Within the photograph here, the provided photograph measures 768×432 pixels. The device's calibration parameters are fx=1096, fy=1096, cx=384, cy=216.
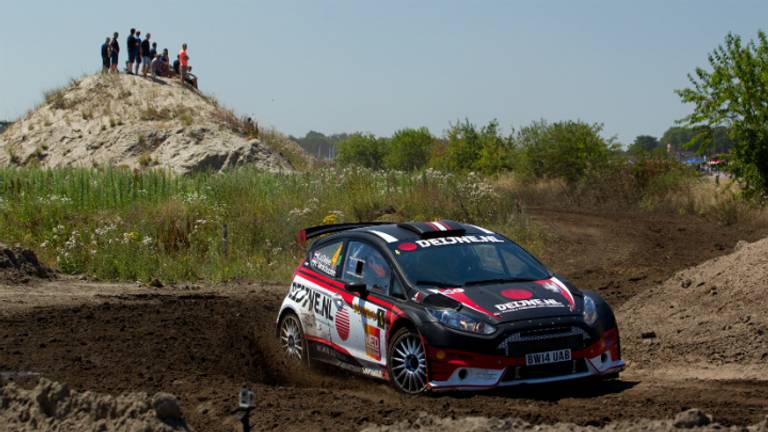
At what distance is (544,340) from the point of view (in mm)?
9617

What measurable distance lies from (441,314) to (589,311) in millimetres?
1403

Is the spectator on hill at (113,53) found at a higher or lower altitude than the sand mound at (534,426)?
higher

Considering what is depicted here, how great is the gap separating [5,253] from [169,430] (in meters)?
12.9

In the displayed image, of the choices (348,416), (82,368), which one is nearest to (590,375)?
(348,416)

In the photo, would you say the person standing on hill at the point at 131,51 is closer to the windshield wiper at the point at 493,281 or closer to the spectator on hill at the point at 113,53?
the spectator on hill at the point at 113,53

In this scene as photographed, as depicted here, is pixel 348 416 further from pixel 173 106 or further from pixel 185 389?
pixel 173 106

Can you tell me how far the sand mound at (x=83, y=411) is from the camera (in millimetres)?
7984

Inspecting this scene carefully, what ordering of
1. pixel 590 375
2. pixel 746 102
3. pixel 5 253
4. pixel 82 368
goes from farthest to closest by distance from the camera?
pixel 746 102
pixel 5 253
pixel 82 368
pixel 590 375

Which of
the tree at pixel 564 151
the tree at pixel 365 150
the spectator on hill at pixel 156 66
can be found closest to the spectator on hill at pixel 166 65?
the spectator on hill at pixel 156 66

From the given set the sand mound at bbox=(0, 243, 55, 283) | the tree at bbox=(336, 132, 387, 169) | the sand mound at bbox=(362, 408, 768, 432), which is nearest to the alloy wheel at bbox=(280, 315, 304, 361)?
the sand mound at bbox=(362, 408, 768, 432)

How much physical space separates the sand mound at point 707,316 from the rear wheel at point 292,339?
3678 mm

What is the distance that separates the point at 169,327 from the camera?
43.4 ft

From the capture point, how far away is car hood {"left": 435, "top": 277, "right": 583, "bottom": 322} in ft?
32.0

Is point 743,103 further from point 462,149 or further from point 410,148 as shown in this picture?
point 410,148
